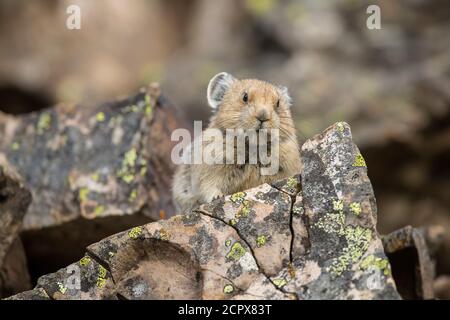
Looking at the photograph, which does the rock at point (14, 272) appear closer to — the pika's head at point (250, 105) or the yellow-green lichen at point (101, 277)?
the yellow-green lichen at point (101, 277)

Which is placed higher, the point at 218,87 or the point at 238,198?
the point at 218,87

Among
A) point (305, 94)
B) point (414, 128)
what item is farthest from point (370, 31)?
point (414, 128)

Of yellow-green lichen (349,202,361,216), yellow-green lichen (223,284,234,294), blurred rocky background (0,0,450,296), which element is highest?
blurred rocky background (0,0,450,296)

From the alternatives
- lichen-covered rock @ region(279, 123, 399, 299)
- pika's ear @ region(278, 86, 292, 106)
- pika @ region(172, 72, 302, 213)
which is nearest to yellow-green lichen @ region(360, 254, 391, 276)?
lichen-covered rock @ region(279, 123, 399, 299)

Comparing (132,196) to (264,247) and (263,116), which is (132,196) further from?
(264,247)

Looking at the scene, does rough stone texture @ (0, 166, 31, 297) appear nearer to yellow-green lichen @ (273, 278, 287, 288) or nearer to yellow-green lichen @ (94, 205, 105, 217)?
yellow-green lichen @ (94, 205, 105, 217)

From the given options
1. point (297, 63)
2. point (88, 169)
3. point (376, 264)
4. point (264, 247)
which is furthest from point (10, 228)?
point (297, 63)
